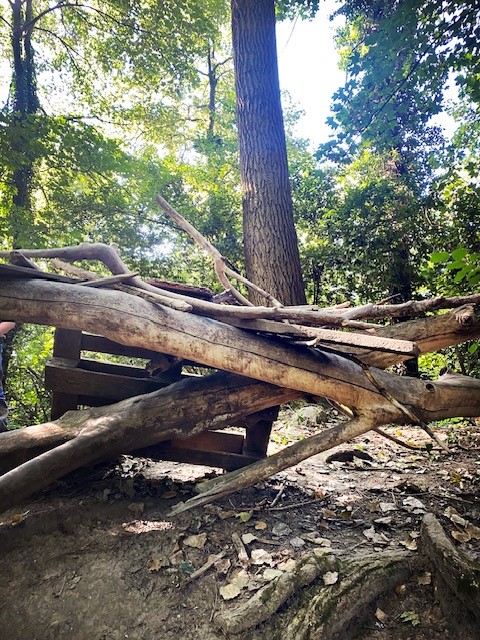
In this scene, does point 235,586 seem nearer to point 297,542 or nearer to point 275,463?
point 297,542

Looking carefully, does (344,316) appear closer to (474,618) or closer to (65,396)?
(474,618)

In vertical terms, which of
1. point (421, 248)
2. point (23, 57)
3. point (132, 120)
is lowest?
point (421, 248)

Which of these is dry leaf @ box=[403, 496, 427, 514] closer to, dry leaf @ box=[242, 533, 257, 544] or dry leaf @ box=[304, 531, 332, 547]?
dry leaf @ box=[304, 531, 332, 547]

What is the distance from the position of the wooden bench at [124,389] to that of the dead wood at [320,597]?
1246mm

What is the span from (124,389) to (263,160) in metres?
3.83

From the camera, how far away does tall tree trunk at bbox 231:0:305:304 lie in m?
4.69

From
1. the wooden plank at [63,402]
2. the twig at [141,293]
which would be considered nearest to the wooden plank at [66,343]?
the wooden plank at [63,402]

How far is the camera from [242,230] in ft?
20.0

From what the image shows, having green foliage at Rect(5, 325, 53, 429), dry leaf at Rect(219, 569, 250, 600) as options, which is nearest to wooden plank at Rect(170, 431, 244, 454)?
dry leaf at Rect(219, 569, 250, 600)

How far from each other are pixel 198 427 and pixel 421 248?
5.17m

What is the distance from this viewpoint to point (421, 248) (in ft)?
19.5

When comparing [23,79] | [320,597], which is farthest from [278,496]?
[23,79]

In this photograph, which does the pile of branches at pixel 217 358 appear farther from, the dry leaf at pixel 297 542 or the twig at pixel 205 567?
the dry leaf at pixel 297 542

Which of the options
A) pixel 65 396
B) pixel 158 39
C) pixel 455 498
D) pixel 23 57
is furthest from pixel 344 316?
pixel 23 57
